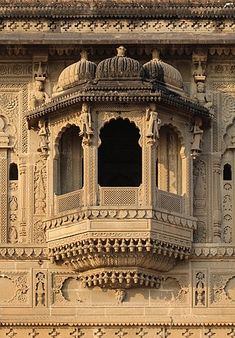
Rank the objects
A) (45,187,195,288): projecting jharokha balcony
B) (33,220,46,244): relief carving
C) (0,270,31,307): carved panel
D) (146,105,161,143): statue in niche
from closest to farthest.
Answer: (45,187,195,288): projecting jharokha balcony, (146,105,161,143): statue in niche, (0,270,31,307): carved panel, (33,220,46,244): relief carving

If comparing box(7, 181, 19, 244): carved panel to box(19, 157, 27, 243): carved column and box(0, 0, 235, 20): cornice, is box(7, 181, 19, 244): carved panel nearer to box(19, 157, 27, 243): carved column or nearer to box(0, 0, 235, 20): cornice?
box(19, 157, 27, 243): carved column

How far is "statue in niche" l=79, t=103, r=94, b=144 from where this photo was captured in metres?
27.7

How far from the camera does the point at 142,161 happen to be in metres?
27.8

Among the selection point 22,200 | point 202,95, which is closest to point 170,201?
point 202,95

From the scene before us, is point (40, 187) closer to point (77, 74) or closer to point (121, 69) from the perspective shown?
point (77, 74)

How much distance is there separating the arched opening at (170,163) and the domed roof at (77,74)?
47.7 inches

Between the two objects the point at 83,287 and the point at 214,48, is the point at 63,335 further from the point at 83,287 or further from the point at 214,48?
the point at 214,48

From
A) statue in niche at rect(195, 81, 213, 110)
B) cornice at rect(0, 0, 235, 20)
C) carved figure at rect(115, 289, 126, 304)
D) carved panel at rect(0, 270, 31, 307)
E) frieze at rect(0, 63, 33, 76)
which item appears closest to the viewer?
carved figure at rect(115, 289, 126, 304)

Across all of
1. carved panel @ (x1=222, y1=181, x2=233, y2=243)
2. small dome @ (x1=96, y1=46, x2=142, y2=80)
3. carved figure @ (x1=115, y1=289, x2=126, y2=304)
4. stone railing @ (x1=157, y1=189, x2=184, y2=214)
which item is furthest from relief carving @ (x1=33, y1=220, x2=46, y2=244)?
carved panel @ (x1=222, y1=181, x2=233, y2=243)

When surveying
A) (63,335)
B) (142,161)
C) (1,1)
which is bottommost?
(63,335)

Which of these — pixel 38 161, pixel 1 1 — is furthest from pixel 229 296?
pixel 1 1

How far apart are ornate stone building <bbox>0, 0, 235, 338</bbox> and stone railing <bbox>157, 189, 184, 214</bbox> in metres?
0.02

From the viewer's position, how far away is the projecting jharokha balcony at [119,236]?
27.6m

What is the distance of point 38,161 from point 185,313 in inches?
110
